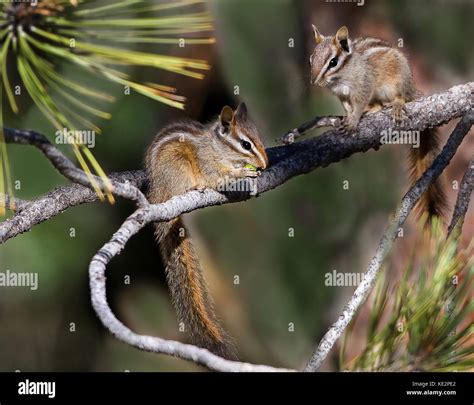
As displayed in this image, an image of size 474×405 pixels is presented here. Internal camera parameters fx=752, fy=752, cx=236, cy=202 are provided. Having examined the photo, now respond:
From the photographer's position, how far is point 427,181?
7.24 feet

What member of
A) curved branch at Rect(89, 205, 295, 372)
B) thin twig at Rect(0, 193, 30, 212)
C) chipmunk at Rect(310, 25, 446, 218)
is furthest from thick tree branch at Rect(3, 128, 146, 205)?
chipmunk at Rect(310, 25, 446, 218)

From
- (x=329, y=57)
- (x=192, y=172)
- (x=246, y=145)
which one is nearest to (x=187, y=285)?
(x=192, y=172)

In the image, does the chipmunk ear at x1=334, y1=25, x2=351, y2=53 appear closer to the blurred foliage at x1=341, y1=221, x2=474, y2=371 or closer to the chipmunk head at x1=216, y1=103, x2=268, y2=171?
the chipmunk head at x1=216, y1=103, x2=268, y2=171

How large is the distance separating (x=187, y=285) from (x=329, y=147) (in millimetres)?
631

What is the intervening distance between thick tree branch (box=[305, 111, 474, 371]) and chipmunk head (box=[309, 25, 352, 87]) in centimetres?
46

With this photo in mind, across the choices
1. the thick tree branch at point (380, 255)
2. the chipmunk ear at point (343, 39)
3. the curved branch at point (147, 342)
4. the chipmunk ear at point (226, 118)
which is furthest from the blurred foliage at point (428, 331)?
the chipmunk ear at point (343, 39)

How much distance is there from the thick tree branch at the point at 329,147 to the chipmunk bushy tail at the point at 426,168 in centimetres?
30

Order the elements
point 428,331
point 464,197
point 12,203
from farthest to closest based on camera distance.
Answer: point 464,197 → point 12,203 → point 428,331

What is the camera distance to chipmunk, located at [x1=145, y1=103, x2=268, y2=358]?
231 cm

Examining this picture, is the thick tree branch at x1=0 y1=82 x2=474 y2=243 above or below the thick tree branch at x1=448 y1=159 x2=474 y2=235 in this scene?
above

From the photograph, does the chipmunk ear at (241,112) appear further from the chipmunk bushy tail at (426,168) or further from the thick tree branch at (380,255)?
the chipmunk bushy tail at (426,168)

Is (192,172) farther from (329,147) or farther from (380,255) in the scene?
(380,255)

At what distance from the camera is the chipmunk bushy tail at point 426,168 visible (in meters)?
2.61

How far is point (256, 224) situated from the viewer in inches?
122
